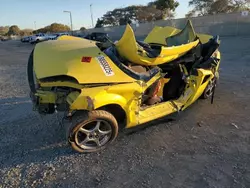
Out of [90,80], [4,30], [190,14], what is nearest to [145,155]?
[90,80]

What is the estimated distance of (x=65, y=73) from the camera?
3.47 metres

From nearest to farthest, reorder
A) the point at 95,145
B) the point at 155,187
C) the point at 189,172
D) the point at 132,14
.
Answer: the point at 155,187
the point at 189,172
the point at 95,145
the point at 132,14

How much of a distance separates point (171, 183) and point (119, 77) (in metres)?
1.55

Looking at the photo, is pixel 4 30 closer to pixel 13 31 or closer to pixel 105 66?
pixel 13 31

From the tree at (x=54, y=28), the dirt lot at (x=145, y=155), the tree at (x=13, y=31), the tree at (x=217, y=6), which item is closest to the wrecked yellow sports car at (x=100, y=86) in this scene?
the dirt lot at (x=145, y=155)

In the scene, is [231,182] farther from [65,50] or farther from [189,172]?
[65,50]

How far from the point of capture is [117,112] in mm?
3916

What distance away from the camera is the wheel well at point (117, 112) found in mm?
3783

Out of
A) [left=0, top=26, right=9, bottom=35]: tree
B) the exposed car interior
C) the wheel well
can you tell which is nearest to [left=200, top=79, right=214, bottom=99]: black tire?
the exposed car interior

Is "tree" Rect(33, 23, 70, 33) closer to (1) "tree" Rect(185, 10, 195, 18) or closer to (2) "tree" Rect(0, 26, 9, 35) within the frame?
(2) "tree" Rect(0, 26, 9, 35)

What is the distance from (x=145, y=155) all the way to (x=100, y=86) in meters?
1.12

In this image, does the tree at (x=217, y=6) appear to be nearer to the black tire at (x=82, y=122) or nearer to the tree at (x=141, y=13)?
the tree at (x=141, y=13)

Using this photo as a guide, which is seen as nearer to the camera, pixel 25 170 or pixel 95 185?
pixel 95 185

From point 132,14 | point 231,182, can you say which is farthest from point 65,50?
point 132,14
